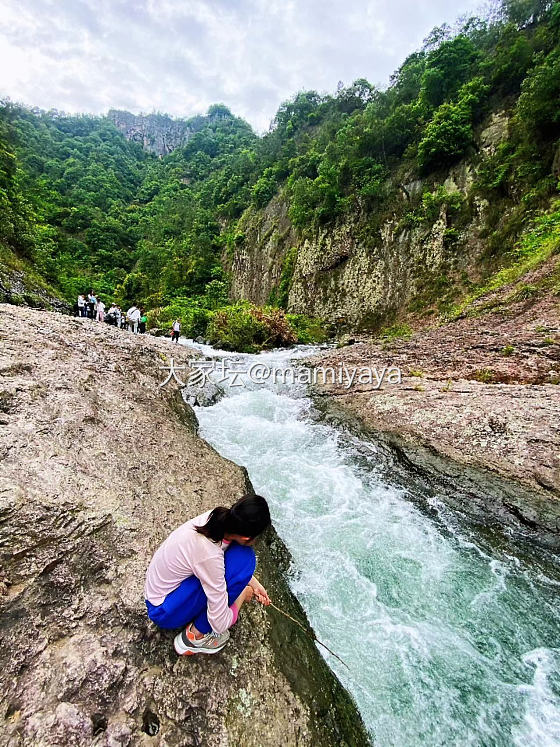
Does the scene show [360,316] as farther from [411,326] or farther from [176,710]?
[176,710]

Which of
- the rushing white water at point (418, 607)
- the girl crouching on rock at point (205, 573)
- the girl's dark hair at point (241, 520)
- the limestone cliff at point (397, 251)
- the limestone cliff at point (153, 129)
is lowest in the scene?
the rushing white water at point (418, 607)

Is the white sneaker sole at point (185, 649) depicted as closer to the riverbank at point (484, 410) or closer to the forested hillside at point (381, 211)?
the riverbank at point (484, 410)

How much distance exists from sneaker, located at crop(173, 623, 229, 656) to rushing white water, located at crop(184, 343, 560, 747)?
1431 mm

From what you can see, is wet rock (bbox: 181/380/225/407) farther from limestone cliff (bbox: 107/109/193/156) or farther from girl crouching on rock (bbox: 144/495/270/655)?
limestone cliff (bbox: 107/109/193/156)

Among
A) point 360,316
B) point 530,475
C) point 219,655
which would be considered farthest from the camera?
point 360,316

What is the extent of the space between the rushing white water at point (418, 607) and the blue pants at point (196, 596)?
165 centimetres

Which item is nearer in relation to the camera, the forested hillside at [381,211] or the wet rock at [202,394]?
the wet rock at [202,394]

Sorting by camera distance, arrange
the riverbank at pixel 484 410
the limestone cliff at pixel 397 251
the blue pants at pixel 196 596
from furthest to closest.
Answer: the limestone cliff at pixel 397 251, the riverbank at pixel 484 410, the blue pants at pixel 196 596

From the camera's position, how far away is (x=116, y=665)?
243 cm

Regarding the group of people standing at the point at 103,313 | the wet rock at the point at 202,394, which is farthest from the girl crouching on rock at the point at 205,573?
the group of people standing at the point at 103,313

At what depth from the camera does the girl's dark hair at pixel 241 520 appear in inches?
89.4

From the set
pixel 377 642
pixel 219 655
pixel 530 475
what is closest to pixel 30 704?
pixel 219 655

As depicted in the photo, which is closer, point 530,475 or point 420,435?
point 530,475

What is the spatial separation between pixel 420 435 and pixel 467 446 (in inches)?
35.5
